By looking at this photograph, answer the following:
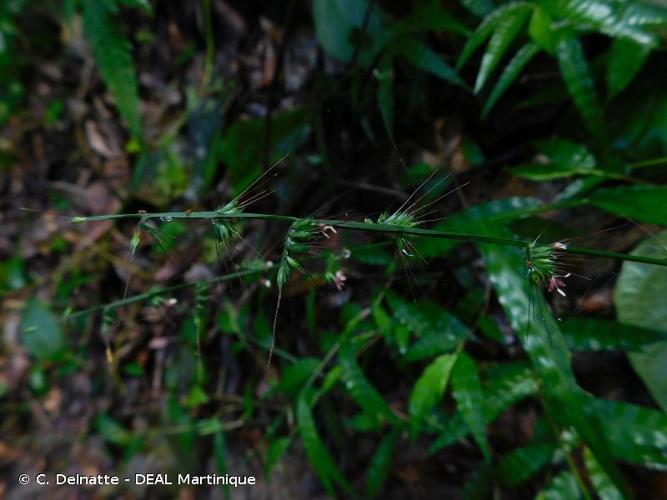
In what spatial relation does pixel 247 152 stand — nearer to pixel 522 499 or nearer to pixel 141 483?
pixel 522 499

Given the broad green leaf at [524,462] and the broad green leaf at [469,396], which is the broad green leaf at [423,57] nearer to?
the broad green leaf at [469,396]

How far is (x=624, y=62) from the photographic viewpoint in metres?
0.96

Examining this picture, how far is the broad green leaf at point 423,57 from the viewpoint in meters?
1.11

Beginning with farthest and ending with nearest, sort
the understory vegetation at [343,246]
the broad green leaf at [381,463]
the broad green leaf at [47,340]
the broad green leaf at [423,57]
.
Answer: the broad green leaf at [47,340], the broad green leaf at [381,463], the broad green leaf at [423,57], the understory vegetation at [343,246]

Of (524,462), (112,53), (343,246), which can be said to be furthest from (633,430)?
(112,53)

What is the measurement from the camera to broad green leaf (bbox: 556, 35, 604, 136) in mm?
1004

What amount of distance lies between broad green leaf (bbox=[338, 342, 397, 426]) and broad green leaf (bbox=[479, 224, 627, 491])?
1.16 feet

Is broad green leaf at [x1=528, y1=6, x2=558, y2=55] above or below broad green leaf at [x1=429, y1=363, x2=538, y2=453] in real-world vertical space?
above

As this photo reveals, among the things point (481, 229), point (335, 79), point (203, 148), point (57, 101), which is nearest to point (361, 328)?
point (481, 229)

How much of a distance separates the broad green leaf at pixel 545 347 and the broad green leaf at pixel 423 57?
40 centimetres

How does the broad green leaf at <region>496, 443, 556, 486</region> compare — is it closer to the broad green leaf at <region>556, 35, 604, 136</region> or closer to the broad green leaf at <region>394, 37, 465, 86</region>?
the broad green leaf at <region>556, 35, 604, 136</region>

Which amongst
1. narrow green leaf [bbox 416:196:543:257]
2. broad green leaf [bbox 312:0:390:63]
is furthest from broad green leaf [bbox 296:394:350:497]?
broad green leaf [bbox 312:0:390:63]

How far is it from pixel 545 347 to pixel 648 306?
0.27m

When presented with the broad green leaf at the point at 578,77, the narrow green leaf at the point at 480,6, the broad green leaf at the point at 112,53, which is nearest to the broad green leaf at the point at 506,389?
the broad green leaf at the point at 578,77
